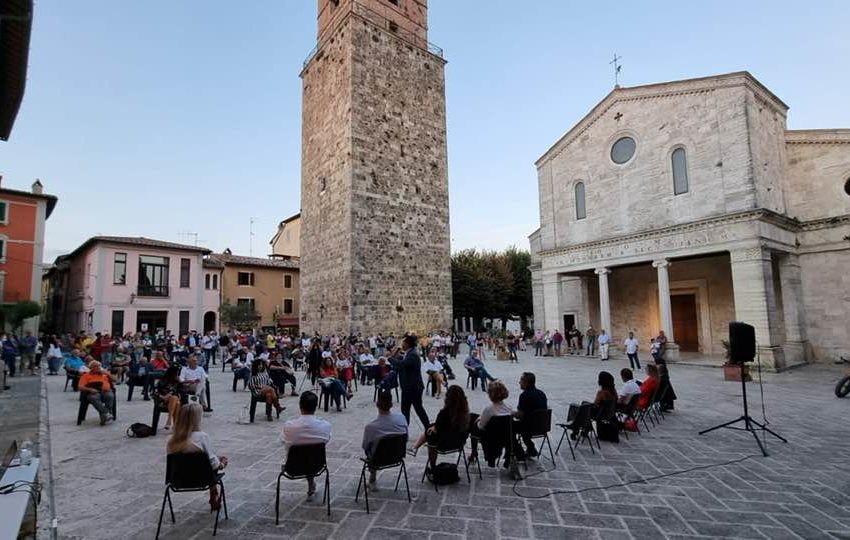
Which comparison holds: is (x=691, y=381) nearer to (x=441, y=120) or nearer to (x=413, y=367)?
(x=413, y=367)

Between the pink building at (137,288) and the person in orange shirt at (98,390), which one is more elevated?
the pink building at (137,288)

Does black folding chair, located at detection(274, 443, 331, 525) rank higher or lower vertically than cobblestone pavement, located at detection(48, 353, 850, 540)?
higher

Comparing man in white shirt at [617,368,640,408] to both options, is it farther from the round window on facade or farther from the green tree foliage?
the green tree foliage

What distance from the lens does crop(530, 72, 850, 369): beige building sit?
14758 millimetres

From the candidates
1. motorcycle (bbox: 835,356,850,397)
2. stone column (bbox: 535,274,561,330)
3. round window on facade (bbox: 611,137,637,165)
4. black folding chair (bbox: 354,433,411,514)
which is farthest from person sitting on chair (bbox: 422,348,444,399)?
round window on facade (bbox: 611,137,637,165)

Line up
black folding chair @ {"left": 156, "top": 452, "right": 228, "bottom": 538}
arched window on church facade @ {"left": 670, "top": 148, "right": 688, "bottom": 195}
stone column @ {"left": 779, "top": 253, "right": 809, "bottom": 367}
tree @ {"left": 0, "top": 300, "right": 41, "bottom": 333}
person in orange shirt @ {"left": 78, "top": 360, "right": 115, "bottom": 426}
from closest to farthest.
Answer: black folding chair @ {"left": 156, "top": 452, "right": 228, "bottom": 538} < person in orange shirt @ {"left": 78, "top": 360, "right": 115, "bottom": 426} < stone column @ {"left": 779, "top": 253, "right": 809, "bottom": 367} < arched window on church facade @ {"left": 670, "top": 148, "right": 688, "bottom": 195} < tree @ {"left": 0, "top": 300, "right": 41, "bottom": 333}

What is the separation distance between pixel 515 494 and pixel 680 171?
16.8 meters

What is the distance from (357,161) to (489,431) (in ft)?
56.8

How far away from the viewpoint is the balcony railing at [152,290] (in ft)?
82.5

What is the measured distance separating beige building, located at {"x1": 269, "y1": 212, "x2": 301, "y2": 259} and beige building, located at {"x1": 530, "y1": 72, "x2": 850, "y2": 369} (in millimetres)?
24987

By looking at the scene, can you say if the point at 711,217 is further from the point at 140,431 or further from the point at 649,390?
the point at 140,431

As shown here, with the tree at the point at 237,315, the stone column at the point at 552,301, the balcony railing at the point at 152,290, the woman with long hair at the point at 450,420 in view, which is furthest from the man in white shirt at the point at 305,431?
the balcony railing at the point at 152,290

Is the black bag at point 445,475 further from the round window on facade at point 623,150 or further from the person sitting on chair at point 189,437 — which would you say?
the round window on facade at point 623,150

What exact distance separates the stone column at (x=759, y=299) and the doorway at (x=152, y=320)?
2904cm
